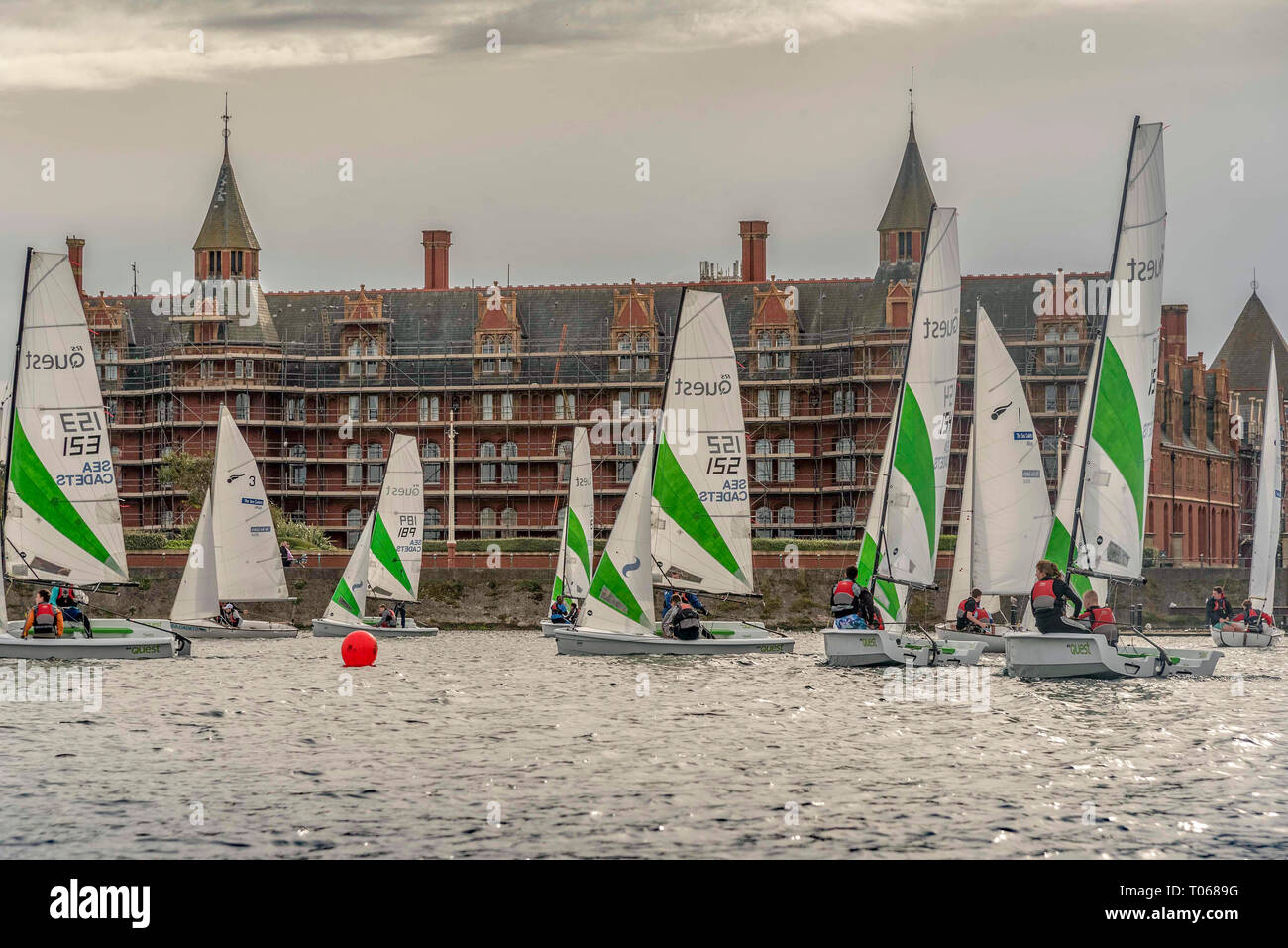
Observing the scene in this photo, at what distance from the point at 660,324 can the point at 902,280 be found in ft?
42.3

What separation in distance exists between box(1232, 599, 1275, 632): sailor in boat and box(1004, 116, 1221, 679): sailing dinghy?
74.5 ft

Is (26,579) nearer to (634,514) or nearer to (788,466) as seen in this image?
(634,514)

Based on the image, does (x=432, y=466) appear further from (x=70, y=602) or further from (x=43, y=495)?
(x=43, y=495)

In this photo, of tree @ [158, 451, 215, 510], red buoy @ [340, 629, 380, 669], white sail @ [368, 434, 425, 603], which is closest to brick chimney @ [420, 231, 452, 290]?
tree @ [158, 451, 215, 510]

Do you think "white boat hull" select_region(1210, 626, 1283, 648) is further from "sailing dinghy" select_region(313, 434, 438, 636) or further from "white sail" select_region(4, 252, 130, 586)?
"white sail" select_region(4, 252, 130, 586)

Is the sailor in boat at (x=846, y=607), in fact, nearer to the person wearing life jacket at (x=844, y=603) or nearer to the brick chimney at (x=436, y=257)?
the person wearing life jacket at (x=844, y=603)

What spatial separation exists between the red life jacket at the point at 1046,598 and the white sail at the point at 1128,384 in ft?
7.14

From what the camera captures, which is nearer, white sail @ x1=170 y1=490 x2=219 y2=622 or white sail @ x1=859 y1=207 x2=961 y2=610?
white sail @ x1=859 y1=207 x2=961 y2=610

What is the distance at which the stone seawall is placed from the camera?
7319 centimetres

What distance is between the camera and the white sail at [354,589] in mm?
59875

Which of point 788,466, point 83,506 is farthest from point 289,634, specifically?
point 788,466
